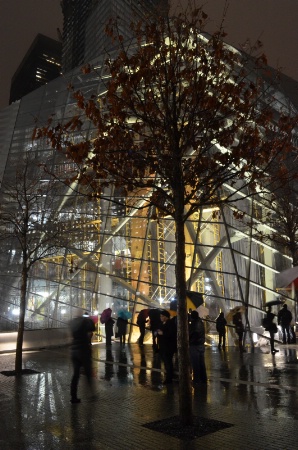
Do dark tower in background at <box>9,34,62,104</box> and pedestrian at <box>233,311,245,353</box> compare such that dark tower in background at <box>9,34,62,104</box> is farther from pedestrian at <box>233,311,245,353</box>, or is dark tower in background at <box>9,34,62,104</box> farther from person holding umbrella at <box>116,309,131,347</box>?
pedestrian at <box>233,311,245,353</box>

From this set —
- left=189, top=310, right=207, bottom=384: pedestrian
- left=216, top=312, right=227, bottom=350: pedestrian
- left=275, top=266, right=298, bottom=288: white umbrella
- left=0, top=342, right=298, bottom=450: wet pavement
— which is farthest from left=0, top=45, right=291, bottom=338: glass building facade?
left=189, top=310, right=207, bottom=384: pedestrian

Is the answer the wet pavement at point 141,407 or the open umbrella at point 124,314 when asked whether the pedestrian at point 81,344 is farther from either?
the open umbrella at point 124,314

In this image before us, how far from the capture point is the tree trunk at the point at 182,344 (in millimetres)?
5980

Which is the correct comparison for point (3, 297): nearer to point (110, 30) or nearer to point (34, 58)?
point (110, 30)

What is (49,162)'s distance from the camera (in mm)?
21484

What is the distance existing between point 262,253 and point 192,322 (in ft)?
31.8

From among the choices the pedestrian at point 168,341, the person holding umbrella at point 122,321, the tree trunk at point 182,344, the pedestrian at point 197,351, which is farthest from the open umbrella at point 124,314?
the tree trunk at point 182,344

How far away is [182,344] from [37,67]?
183 metres

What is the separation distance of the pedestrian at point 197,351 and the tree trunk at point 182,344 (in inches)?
109

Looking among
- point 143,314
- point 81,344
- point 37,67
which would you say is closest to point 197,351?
point 81,344

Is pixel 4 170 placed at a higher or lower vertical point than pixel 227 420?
higher

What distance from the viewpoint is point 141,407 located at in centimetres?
707

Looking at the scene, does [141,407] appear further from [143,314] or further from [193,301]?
[143,314]

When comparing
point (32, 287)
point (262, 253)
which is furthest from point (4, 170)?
point (262, 253)
